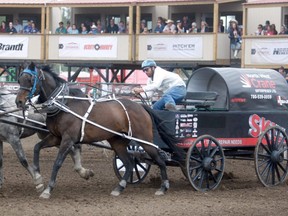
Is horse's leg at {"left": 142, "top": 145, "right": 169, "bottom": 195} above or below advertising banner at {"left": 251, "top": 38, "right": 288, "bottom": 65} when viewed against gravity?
below

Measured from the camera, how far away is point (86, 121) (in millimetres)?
11664

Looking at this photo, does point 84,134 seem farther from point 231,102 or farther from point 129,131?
point 231,102

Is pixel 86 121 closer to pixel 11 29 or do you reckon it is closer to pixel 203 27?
pixel 203 27

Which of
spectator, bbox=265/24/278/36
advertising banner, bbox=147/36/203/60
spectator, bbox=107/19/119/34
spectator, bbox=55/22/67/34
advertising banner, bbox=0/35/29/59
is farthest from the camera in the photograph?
spectator, bbox=55/22/67/34

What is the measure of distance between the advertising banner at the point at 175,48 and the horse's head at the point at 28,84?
15500mm

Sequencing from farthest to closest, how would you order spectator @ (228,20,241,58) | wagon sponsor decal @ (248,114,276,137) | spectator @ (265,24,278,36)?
spectator @ (228,20,241,58) → spectator @ (265,24,278,36) → wagon sponsor decal @ (248,114,276,137)

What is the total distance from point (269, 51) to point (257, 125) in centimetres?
1245

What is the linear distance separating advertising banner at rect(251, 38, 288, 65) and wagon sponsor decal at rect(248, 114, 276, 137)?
471 inches

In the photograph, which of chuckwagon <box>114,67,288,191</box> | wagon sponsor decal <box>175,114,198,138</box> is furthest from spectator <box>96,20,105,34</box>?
wagon sponsor decal <box>175,114,198,138</box>

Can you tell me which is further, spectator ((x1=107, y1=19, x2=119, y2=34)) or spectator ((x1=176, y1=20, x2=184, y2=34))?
spectator ((x1=107, y1=19, x2=119, y2=34))

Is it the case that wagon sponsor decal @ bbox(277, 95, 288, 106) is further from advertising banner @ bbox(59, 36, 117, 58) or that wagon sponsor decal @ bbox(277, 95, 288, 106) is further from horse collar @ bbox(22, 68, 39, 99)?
advertising banner @ bbox(59, 36, 117, 58)

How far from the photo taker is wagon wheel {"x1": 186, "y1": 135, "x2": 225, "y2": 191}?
12320mm

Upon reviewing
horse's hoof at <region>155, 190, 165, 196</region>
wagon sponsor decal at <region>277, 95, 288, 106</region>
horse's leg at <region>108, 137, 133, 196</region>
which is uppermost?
wagon sponsor decal at <region>277, 95, 288, 106</region>

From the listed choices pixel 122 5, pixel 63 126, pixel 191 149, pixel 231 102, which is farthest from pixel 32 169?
pixel 122 5
